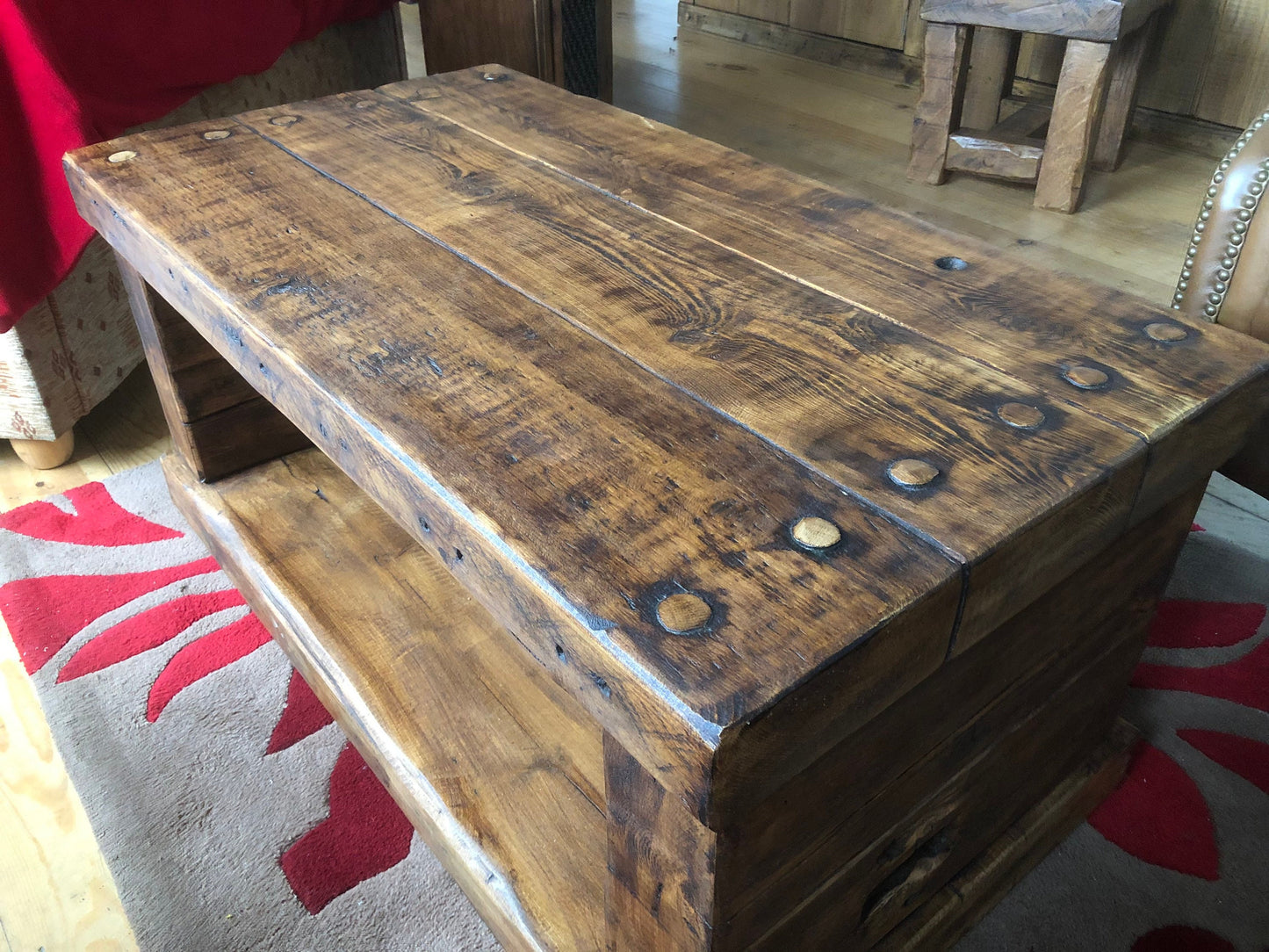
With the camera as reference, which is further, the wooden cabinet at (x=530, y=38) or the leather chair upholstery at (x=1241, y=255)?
the wooden cabinet at (x=530, y=38)

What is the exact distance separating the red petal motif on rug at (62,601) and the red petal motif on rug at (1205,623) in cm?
107

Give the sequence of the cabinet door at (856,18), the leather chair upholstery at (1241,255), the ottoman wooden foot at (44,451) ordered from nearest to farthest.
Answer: the leather chair upholstery at (1241,255)
the ottoman wooden foot at (44,451)
the cabinet door at (856,18)

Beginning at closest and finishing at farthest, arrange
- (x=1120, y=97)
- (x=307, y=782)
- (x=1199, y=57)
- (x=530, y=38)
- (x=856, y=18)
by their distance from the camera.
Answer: (x=307, y=782) < (x=530, y=38) < (x=1120, y=97) < (x=1199, y=57) < (x=856, y=18)

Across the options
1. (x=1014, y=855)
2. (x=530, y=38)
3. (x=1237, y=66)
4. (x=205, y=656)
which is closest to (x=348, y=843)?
(x=205, y=656)

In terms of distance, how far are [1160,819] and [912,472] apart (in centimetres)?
56

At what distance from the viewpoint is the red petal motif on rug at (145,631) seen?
108cm

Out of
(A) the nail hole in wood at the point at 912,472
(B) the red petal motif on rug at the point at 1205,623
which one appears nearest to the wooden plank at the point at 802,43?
(B) the red petal motif on rug at the point at 1205,623

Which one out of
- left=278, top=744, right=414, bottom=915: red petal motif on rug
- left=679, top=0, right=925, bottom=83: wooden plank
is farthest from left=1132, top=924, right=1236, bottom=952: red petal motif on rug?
left=679, top=0, right=925, bottom=83: wooden plank

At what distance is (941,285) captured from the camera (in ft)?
2.46

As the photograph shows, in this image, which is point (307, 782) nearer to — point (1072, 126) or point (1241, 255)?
point (1241, 255)

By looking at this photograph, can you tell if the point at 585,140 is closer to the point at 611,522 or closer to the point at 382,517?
the point at 382,517

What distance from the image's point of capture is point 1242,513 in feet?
4.15

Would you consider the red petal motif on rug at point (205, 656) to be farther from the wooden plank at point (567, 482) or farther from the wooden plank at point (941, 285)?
the wooden plank at point (941, 285)

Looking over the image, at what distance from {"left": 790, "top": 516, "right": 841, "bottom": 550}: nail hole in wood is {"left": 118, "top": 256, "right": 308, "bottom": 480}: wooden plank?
809 mm
